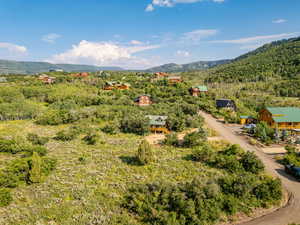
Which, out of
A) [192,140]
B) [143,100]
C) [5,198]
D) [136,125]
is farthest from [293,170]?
[143,100]

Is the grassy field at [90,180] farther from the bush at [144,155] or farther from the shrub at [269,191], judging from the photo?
the shrub at [269,191]

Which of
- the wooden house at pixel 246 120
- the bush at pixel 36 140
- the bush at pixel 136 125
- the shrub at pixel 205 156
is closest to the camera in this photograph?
the shrub at pixel 205 156

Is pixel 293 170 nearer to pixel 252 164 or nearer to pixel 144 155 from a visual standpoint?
pixel 252 164

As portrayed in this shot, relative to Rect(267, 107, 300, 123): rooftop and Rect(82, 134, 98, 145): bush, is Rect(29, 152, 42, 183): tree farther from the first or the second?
Rect(267, 107, 300, 123): rooftop

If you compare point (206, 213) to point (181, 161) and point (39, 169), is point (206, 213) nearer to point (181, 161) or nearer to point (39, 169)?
point (181, 161)

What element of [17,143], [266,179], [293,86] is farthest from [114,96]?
[293,86]

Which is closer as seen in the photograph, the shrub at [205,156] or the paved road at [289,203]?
the paved road at [289,203]

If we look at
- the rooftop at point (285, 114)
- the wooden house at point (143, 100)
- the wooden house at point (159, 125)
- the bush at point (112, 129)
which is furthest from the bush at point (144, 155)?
the wooden house at point (143, 100)

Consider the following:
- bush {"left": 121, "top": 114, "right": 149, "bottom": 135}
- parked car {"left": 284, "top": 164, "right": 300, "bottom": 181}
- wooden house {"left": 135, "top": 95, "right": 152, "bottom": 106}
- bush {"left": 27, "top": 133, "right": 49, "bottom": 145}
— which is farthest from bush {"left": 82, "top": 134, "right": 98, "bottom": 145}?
wooden house {"left": 135, "top": 95, "right": 152, "bottom": 106}
